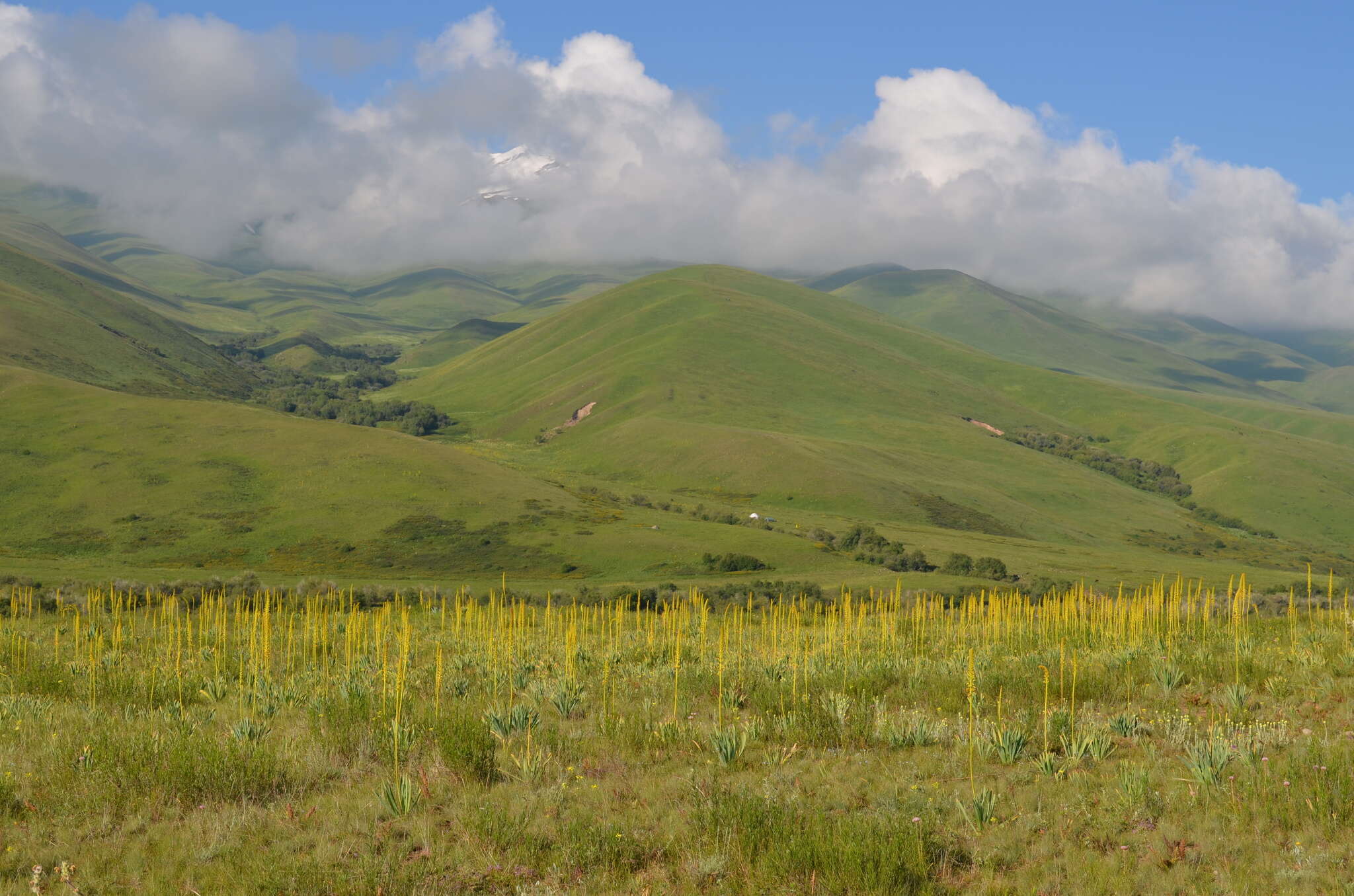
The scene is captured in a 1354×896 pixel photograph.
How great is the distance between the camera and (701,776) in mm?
11469

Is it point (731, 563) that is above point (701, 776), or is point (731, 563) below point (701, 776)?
below

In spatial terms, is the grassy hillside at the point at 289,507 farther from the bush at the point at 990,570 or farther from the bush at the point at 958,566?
the bush at the point at 990,570

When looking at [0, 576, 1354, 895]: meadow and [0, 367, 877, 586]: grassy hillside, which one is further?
[0, 367, 877, 586]: grassy hillside

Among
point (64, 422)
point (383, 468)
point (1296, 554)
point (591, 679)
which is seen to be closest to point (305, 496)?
point (383, 468)

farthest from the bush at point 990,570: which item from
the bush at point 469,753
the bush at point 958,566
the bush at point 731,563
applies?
the bush at point 469,753

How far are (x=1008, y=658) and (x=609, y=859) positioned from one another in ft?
38.9

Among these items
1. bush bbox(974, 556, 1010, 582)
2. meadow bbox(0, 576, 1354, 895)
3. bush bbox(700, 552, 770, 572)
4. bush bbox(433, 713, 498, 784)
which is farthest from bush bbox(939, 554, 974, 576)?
bush bbox(433, 713, 498, 784)

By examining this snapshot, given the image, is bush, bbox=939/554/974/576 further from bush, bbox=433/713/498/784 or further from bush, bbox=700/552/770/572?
bush, bbox=433/713/498/784

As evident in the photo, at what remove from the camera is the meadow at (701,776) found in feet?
28.8

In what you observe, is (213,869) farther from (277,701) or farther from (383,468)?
(383,468)

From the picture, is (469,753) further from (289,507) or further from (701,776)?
(289,507)

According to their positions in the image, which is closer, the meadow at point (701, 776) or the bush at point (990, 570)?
the meadow at point (701, 776)

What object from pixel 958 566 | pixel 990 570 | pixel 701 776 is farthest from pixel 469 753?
pixel 958 566

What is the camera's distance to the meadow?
28.8 feet
